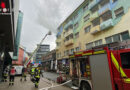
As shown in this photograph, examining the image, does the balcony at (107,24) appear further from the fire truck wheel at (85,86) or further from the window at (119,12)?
the fire truck wheel at (85,86)

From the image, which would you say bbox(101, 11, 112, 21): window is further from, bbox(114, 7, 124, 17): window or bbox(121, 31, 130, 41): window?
bbox(121, 31, 130, 41): window

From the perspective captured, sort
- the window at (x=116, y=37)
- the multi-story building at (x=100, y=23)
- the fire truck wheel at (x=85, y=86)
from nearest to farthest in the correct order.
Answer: the fire truck wheel at (x=85, y=86), the multi-story building at (x=100, y=23), the window at (x=116, y=37)

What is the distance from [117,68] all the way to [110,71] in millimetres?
324

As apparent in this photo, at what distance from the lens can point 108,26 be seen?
14086mm

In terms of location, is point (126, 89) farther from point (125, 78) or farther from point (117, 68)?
point (117, 68)

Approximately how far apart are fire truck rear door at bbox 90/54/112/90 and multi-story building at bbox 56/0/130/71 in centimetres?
948

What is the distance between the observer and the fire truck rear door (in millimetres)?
4281

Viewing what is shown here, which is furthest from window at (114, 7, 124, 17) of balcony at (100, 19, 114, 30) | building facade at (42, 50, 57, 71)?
building facade at (42, 50, 57, 71)

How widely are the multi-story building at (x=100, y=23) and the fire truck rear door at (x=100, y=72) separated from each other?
31.1 feet

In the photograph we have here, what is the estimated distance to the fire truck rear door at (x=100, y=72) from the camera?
14.0 feet

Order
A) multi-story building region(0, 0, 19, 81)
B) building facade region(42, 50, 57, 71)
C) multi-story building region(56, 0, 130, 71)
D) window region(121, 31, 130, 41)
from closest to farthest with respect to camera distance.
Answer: multi-story building region(0, 0, 19, 81) < window region(121, 31, 130, 41) < multi-story building region(56, 0, 130, 71) < building facade region(42, 50, 57, 71)

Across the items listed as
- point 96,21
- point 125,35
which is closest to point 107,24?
point 125,35

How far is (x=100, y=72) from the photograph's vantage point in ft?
15.1

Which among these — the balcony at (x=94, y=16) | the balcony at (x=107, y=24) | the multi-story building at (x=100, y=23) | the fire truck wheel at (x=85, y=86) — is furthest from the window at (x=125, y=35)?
the fire truck wheel at (x=85, y=86)
